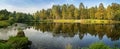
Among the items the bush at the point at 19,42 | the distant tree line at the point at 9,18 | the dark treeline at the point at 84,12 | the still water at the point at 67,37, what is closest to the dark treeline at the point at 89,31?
the still water at the point at 67,37

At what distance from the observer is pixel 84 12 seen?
509 ft

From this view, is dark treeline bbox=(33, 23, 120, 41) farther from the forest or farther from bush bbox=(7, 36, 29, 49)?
the forest

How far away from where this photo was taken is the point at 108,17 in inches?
4958

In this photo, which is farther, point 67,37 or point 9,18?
point 9,18

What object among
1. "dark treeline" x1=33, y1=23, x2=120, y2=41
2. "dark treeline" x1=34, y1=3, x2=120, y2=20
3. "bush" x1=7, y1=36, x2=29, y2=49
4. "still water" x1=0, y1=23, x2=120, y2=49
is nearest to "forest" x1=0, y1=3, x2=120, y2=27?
"dark treeline" x1=34, y1=3, x2=120, y2=20

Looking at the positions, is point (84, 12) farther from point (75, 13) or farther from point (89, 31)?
point (89, 31)

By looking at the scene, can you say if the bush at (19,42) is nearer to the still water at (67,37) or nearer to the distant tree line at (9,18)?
the still water at (67,37)

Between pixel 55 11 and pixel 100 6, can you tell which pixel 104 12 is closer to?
pixel 100 6

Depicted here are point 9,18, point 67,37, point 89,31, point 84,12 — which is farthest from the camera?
point 84,12

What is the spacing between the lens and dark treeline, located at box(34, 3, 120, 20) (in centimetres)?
12825

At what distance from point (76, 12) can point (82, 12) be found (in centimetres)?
513

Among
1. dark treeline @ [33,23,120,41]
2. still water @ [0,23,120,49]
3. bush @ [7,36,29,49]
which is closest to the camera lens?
bush @ [7,36,29,49]

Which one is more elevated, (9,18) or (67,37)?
(9,18)

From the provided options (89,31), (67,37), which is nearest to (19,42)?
(67,37)
